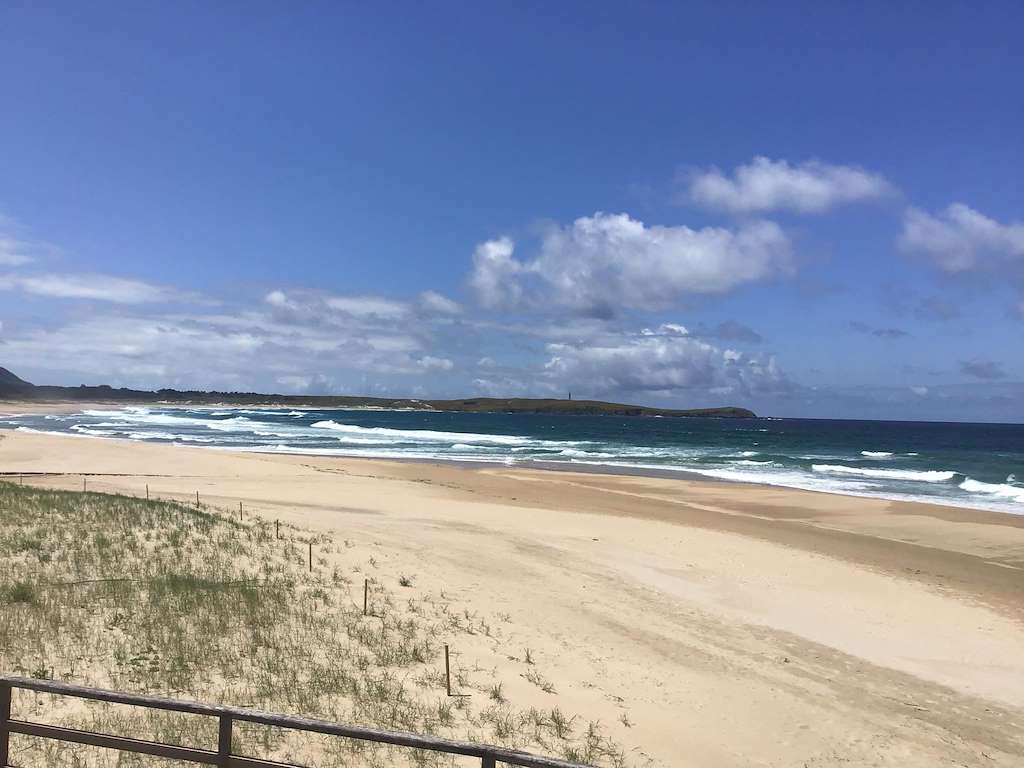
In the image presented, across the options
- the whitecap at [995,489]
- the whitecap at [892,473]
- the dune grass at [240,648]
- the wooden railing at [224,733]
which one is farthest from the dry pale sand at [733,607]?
the whitecap at [892,473]

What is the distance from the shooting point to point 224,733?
421cm

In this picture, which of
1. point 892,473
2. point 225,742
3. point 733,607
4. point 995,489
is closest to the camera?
point 225,742

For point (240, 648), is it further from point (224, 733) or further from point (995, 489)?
point (995, 489)

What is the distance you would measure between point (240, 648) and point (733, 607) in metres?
8.72

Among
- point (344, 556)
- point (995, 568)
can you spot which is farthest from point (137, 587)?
point (995, 568)

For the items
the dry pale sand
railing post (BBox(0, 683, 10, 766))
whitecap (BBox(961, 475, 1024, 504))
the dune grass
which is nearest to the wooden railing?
railing post (BBox(0, 683, 10, 766))

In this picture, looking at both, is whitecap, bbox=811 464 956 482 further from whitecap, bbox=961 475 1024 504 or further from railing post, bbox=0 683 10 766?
railing post, bbox=0 683 10 766

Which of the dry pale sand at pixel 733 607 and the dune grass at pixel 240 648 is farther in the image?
the dry pale sand at pixel 733 607

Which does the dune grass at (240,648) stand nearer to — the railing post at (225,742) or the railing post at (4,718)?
the railing post at (4,718)

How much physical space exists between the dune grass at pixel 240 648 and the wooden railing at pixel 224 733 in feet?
4.05

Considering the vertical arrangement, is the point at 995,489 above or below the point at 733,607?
below

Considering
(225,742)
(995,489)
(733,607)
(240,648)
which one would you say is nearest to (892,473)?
(995,489)

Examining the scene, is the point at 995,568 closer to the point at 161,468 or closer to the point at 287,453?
the point at 161,468

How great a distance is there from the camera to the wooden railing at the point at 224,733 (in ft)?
12.8
